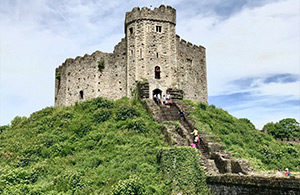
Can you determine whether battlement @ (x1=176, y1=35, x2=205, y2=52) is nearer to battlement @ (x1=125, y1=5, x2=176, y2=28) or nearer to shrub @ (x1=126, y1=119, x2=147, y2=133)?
battlement @ (x1=125, y1=5, x2=176, y2=28)

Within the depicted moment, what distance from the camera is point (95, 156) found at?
54.0 ft

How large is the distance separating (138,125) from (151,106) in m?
4.14

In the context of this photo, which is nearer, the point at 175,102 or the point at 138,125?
the point at 138,125

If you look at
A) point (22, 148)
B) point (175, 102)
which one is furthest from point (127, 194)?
point (175, 102)

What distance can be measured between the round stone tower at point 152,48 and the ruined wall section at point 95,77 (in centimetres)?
146

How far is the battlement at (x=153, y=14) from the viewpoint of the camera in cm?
2957

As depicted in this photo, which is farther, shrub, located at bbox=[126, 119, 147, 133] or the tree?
the tree

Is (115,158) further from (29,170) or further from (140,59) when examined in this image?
(140,59)

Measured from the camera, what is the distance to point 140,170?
46.8ft

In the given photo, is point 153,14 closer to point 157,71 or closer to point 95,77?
point 157,71

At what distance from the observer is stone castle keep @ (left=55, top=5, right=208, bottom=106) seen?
28812mm

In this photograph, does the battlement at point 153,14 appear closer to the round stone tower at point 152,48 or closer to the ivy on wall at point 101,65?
→ the round stone tower at point 152,48

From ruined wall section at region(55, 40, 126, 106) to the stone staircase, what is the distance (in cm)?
823

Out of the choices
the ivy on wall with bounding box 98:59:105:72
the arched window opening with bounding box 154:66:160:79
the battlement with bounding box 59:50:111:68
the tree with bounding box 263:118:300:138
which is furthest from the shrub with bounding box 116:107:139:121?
the tree with bounding box 263:118:300:138
